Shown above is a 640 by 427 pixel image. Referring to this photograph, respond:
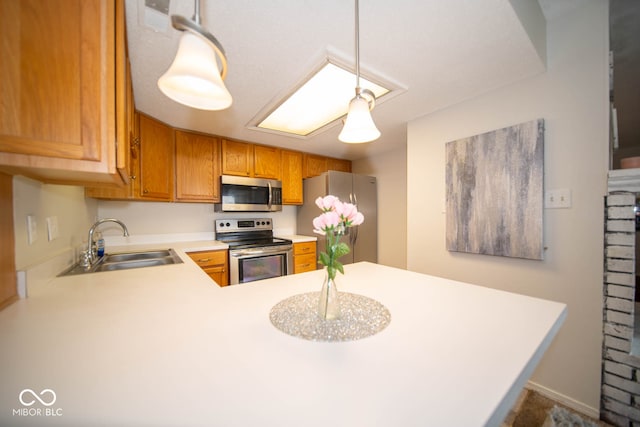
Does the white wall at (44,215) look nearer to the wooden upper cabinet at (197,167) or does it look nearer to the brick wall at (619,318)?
the wooden upper cabinet at (197,167)

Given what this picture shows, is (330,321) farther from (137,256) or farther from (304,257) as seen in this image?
(304,257)

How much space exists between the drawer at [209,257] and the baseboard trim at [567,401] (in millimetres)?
2691

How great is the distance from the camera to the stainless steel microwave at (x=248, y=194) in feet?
8.77

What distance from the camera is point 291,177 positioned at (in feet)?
10.5

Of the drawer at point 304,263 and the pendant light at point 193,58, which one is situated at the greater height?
the pendant light at point 193,58

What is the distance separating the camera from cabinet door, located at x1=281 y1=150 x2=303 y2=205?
3146mm

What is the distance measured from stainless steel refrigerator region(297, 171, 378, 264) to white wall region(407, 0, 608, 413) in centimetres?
161

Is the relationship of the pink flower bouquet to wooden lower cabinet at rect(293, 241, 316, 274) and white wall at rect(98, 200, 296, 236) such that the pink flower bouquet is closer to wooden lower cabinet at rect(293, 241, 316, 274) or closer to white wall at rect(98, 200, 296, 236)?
wooden lower cabinet at rect(293, 241, 316, 274)

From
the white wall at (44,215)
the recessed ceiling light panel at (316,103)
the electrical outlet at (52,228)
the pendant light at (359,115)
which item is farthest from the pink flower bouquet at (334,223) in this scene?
the electrical outlet at (52,228)

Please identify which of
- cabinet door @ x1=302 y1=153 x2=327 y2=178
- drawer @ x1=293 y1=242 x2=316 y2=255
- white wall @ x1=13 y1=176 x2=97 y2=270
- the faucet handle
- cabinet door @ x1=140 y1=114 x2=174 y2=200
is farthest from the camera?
cabinet door @ x1=302 y1=153 x2=327 y2=178

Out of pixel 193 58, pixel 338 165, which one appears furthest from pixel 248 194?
pixel 193 58

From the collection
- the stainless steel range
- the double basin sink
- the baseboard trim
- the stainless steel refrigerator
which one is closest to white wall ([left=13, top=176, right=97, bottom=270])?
the double basin sink

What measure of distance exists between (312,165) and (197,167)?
1.54m

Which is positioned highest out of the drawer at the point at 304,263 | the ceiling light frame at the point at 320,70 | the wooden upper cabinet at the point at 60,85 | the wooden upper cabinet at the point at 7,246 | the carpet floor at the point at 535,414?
the ceiling light frame at the point at 320,70
